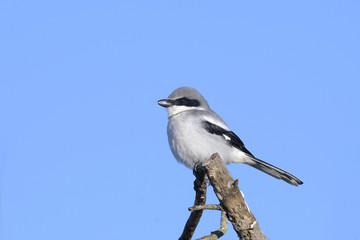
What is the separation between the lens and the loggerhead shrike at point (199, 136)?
7.51 metres

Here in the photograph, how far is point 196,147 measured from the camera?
7484 millimetres

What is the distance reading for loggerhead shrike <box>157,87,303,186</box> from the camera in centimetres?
751

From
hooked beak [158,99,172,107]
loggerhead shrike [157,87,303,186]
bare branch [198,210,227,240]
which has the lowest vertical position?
bare branch [198,210,227,240]

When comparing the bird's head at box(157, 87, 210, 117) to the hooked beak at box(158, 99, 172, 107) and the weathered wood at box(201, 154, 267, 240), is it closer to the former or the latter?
the hooked beak at box(158, 99, 172, 107)

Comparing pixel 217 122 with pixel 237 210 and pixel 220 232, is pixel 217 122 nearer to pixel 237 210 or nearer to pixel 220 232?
pixel 220 232

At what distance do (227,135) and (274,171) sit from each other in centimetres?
95

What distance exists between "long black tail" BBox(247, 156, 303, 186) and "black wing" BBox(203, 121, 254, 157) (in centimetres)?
19

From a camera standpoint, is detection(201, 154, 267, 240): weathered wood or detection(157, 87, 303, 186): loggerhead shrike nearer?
detection(201, 154, 267, 240): weathered wood

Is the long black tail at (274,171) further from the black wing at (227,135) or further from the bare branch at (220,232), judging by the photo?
the bare branch at (220,232)

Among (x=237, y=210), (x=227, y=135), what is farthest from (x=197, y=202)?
(x=227, y=135)

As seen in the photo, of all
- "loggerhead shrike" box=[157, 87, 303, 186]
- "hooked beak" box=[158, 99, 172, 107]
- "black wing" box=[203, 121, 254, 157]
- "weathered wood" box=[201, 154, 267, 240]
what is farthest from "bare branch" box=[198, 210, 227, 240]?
"hooked beak" box=[158, 99, 172, 107]

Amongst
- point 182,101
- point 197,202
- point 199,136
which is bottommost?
point 197,202

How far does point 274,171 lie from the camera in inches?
305

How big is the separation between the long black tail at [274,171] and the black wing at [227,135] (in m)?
0.19
